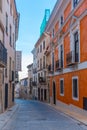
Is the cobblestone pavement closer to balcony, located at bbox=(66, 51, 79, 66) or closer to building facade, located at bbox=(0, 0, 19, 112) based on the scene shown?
building facade, located at bbox=(0, 0, 19, 112)

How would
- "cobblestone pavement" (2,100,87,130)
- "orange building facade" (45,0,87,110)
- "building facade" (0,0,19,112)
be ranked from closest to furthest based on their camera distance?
"cobblestone pavement" (2,100,87,130) < "orange building facade" (45,0,87,110) < "building facade" (0,0,19,112)

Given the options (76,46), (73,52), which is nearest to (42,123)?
(73,52)

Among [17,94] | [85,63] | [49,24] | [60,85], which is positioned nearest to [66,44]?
[60,85]

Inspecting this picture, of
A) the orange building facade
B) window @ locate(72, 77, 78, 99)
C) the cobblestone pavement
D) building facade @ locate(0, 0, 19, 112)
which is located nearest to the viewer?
the cobblestone pavement

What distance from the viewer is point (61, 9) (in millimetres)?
26750

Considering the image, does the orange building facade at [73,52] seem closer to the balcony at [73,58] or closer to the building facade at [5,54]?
the balcony at [73,58]

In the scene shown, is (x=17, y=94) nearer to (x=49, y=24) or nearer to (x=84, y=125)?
(x=49, y=24)

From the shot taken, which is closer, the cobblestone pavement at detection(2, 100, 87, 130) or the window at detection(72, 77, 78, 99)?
the cobblestone pavement at detection(2, 100, 87, 130)

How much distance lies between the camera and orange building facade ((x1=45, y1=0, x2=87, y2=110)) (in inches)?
740

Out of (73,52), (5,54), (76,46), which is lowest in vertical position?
(5,54)

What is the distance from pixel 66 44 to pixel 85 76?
676 cm

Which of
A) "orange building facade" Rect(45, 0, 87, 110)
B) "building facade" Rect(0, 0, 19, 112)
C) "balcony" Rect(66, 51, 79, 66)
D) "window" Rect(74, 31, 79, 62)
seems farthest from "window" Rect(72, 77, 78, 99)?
"building facade" Rect(0, 0, 19, 112)

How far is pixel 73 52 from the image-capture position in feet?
69.2

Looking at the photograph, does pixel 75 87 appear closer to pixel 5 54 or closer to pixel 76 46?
pixel 76 46
